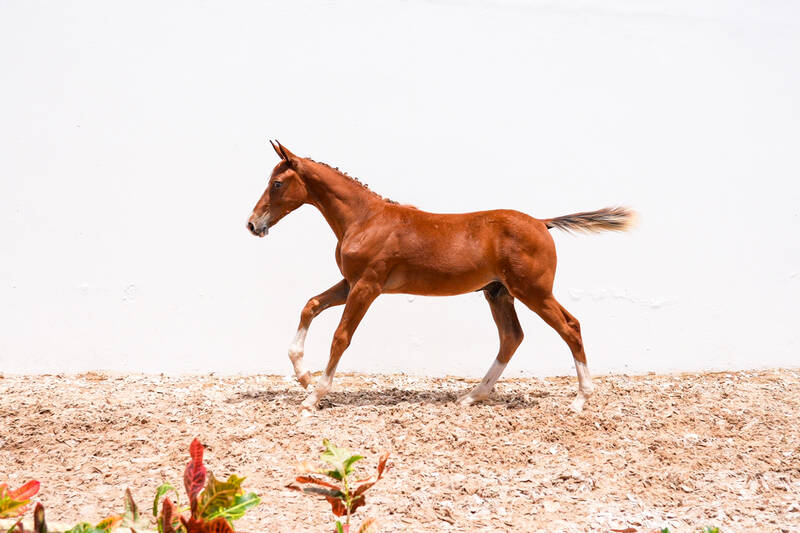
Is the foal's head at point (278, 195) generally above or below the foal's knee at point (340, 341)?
above

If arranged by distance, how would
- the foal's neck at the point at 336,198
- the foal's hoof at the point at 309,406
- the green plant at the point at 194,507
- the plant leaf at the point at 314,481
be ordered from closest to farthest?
the green plant at the point at 194,507
the plant leaf at the point at 314,481
the foal's hoof at the point at 309,406
the foal's neck at the point at 336,198

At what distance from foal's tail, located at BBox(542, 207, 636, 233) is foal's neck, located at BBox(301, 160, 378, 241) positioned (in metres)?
1.34

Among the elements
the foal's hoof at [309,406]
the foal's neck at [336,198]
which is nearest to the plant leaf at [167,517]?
the foal's hoof at [309,406]

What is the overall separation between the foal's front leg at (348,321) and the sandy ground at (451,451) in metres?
0.17

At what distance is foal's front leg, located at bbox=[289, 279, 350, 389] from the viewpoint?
468 cm

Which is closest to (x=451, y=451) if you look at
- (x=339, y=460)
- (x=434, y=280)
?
(x=434, y=280)

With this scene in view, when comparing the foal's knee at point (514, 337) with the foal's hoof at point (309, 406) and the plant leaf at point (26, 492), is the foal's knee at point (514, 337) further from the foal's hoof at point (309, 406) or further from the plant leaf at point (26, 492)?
the plant leaf at point (26, 492)

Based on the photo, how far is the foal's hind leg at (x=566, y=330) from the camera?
4688mm

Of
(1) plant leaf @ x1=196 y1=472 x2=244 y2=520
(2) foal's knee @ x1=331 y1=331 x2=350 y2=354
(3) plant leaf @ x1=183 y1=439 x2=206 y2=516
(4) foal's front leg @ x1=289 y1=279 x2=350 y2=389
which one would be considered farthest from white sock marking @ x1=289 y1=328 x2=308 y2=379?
(3) plant leaf @ x1=183 y1=439 x2=206 y2=516

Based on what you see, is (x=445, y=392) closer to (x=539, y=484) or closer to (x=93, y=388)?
(x=539, y=484)

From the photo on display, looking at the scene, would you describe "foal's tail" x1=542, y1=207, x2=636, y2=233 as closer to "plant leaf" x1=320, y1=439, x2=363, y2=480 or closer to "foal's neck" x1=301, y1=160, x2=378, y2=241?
"foal's neck" x1=301, y1=160, x2=378, y2=241

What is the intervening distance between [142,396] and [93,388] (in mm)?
602

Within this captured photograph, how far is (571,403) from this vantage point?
4773 millimetres

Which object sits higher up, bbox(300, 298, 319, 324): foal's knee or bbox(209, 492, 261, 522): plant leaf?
bbox(300, 298, 319, 324): foal's knee
